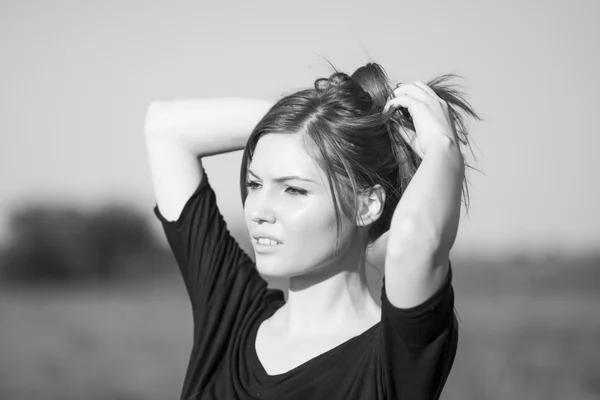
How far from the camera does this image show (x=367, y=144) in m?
2.11

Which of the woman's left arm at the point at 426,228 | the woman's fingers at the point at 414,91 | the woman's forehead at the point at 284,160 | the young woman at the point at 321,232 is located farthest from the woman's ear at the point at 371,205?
the woman's left arm at the point at 426,228

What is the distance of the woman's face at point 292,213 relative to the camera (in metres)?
2.05

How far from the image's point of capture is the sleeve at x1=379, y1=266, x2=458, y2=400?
1.66 meters

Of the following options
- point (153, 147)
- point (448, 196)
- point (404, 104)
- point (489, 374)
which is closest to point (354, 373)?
point (448, 196)

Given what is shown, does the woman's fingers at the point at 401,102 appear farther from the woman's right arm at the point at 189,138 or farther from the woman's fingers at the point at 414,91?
the woman's right arm at the point at 189,138

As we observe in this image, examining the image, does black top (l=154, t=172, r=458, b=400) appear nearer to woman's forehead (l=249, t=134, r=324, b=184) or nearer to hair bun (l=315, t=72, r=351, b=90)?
woman's forehead (l=249, t=134, r=324, b=184)

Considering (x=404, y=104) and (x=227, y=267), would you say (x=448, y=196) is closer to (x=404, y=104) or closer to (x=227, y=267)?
(x=404, y=104)

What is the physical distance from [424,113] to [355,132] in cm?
30

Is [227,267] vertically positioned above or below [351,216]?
below

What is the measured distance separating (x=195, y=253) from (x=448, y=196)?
39.1 inches

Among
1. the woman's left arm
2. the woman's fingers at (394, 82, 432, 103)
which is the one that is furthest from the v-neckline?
the woman's fingers at (394, 82, 432, 103)

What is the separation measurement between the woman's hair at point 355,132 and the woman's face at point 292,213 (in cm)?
3

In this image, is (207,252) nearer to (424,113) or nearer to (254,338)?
(254,338)

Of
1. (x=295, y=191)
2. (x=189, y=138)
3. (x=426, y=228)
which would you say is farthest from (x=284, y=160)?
(x=426, y=228)
